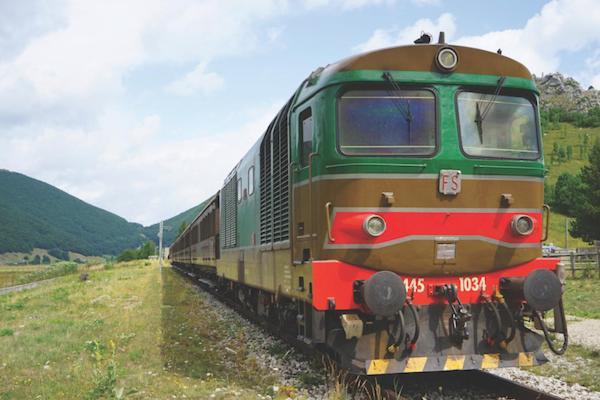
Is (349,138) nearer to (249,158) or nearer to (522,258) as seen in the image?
(522,258)

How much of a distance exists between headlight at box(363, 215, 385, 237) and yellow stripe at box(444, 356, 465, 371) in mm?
1500

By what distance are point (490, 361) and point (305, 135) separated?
3.28 meters

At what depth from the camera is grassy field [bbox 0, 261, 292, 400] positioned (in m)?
7.57

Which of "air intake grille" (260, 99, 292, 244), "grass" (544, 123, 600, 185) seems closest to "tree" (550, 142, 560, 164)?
"grass" (544, 123, 600, 185)

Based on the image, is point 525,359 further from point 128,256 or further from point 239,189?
point 128,256

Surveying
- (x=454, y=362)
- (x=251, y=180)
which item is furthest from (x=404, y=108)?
(x=251, y=180)

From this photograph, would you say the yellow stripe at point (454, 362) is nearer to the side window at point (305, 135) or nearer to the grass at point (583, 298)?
the side window at point (305, 135)

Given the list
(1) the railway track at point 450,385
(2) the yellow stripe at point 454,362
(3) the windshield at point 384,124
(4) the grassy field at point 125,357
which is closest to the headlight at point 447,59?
(3) the windshield at point 384,124

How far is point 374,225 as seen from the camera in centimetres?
667

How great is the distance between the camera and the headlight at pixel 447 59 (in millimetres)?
7051

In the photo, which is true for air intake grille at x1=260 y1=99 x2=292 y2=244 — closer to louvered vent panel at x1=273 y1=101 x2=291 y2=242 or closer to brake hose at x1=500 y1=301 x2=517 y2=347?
louvered vent panel at x1=273 y1=101 x2=291 y2=242

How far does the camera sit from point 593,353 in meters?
9.02

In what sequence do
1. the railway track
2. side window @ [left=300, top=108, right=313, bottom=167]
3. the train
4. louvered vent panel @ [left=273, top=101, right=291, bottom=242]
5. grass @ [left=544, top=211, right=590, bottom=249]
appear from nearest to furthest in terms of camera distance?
the railway track
the train
side window @ [left=300, top=108, right=313, bottom=167]
louvered vent panel @ [left=273, top=101, right=291, bottom=242]
grass @ [left=544, top=211, right=590, bottom=249]

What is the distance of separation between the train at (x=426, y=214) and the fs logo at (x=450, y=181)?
0.04 feet
